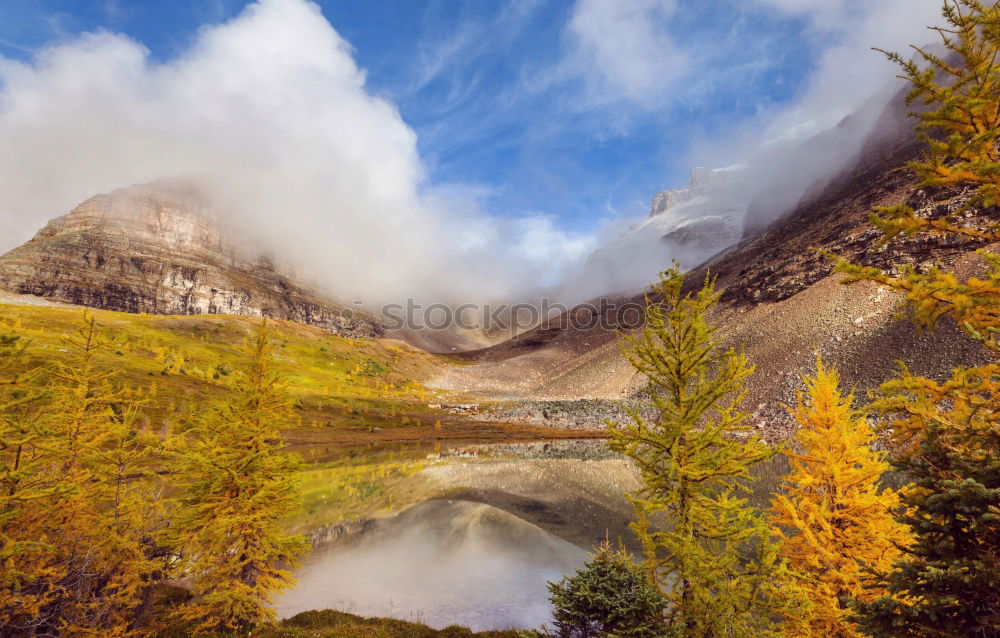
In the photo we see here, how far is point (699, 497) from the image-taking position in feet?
31.8

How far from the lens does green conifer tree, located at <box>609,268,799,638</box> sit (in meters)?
8.41

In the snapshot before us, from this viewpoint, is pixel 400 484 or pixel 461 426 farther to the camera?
pixel 461 426

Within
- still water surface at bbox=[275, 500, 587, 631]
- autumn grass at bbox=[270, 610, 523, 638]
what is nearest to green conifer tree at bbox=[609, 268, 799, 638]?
still water surface at bbox=[275, 500, 587, 631]

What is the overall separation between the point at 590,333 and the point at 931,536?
18368 centimetres

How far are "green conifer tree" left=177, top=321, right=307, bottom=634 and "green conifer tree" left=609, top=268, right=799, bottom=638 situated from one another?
11225 millimetres

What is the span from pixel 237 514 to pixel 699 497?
13.4 metres

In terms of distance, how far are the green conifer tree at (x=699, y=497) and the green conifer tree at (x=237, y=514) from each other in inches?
442

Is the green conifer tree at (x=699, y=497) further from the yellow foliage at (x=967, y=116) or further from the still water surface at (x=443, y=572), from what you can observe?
the still water surface at (x=443, y=572)

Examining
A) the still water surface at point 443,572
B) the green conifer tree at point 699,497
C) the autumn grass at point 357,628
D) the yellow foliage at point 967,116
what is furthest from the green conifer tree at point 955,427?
the autumn grass at point 357,628

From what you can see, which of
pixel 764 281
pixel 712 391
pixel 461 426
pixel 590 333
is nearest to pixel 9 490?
pixel 712 391

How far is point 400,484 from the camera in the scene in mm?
41781

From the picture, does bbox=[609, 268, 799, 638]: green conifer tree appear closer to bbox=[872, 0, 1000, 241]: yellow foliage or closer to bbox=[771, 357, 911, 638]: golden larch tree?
bbox=[771, 357, 911, 638]: golden larch tree

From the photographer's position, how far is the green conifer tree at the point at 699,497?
8.41 m

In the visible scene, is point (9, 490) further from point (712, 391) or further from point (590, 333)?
point (590, 333)
